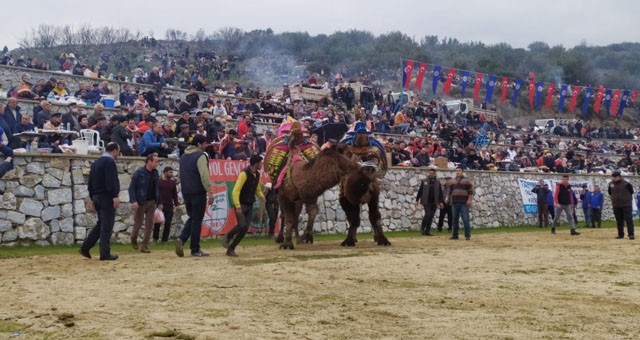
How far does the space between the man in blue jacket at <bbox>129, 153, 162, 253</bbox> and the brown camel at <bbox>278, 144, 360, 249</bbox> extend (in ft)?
8.78

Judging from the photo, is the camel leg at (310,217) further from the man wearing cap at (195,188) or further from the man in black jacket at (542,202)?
the man in black jacket at (542,202)

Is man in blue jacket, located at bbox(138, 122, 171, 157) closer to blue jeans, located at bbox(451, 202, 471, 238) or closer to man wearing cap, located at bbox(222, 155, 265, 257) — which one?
man wearing cap, located at bbox(222, 155, 265, 257)

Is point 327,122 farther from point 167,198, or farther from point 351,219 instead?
point 167,198

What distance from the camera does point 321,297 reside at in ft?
27.3

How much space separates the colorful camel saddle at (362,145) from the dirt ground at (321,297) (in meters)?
3.18

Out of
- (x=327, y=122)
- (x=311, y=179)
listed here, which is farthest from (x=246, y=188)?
(x=327, y=122)

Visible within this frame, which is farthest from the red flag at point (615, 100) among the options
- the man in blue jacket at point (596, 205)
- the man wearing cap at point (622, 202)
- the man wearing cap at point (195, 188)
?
the man wearing cap at point (195, 188)

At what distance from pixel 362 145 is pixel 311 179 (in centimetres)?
193

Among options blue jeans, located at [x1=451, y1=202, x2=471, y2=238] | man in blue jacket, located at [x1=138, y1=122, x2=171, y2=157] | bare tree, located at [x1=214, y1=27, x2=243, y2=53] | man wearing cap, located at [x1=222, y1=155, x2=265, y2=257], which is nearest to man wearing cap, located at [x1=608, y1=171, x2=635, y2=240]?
blue jeans, located at [x1=451, y1=202, x2=471, y2=238]

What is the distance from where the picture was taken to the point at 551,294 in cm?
885

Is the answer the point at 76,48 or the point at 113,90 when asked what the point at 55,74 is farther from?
the point at 76,48

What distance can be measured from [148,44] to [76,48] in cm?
876

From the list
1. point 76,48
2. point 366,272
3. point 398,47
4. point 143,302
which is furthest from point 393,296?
point 398,47

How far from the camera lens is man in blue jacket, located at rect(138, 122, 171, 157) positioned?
1778cm
